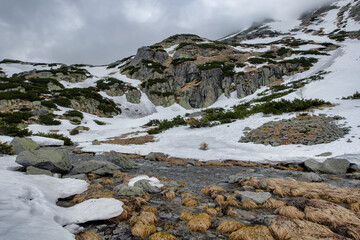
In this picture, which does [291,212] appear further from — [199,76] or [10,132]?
[199,76]

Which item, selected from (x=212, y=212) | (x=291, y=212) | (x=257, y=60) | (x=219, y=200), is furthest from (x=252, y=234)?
(x=257, y=60)

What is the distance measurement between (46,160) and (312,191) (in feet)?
29.4

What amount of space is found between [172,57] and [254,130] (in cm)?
4962

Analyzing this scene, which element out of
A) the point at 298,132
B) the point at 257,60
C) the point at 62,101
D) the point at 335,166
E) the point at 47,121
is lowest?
the point at 335,166

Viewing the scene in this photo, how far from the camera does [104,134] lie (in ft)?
69.6

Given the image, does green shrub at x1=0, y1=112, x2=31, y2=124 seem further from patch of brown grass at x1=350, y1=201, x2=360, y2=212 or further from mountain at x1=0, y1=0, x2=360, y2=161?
patch of brown grass at x1=350, y1=201, x2=360, y2=212

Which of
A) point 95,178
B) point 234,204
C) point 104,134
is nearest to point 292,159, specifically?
point 234,204

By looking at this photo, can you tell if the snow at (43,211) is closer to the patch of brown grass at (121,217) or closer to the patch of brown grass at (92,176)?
the patch of brown grass at (121,217)

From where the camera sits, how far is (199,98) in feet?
143

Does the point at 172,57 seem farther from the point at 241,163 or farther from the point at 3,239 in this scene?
the point at 3,239

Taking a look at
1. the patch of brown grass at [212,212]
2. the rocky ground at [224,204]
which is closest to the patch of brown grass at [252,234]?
the rocky ground at [224,204]

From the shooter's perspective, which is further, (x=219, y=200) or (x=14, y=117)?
(x=14, y=117)

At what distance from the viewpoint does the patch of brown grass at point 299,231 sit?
2.64 meters

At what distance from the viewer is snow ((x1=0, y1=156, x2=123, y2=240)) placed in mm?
2121
